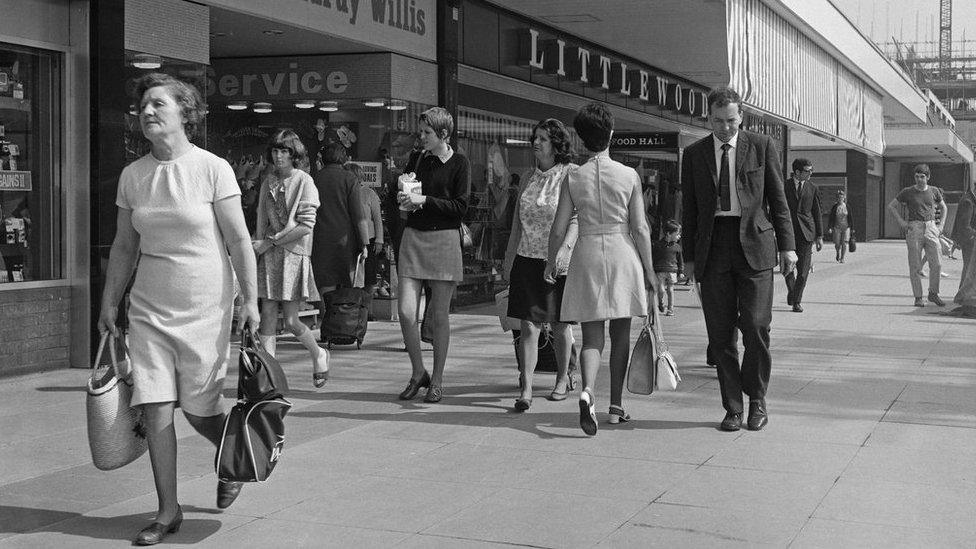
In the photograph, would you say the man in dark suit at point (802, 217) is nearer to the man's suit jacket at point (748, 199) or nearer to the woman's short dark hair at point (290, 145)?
the man's suit jacket at point (748, 199)

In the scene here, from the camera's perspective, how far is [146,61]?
9.23 m

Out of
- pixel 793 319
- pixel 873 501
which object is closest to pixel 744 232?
pixel 873 501

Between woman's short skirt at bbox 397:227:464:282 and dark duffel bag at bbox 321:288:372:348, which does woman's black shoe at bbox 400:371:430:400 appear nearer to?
woman's short skirt at bbox 397:227:464:282

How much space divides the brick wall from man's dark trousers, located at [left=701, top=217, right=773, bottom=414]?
478 cm

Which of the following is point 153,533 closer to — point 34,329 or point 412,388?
point 412,388

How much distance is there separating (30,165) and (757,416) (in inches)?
213

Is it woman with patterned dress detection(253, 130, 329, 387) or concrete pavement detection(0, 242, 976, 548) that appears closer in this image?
concrete pavement detection(0, 242, 976, 548)

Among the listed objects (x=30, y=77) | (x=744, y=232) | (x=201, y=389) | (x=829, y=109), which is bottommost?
(x=201, y=389)

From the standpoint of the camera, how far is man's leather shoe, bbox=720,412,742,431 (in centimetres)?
684

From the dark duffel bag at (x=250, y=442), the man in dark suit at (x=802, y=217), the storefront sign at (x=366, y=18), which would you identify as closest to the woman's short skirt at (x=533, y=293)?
the dark duffel bag at (x=250, y=442)

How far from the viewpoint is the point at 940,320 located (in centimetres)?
1404

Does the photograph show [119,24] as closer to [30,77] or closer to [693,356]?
[30,77]

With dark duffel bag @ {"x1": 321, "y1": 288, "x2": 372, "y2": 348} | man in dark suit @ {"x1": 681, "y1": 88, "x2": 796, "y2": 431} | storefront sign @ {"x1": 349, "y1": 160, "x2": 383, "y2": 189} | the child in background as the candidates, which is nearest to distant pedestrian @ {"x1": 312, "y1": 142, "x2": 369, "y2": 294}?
dark duffel bag @ {"x1": 321, "y1": 288, "x2": 372, "y2": 348}

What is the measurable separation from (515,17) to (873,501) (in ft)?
39.6
